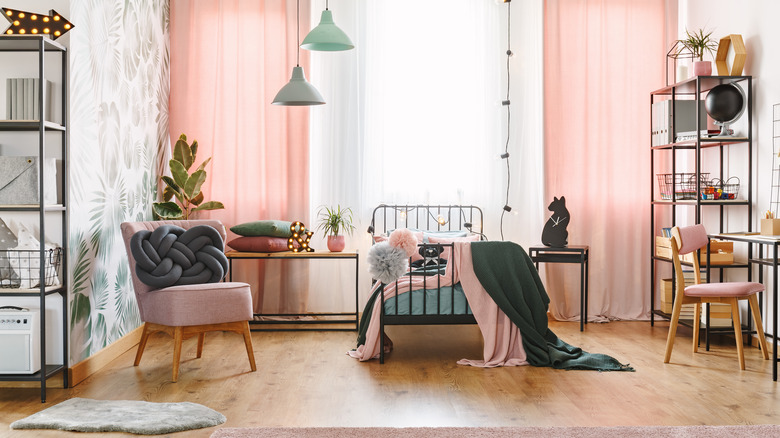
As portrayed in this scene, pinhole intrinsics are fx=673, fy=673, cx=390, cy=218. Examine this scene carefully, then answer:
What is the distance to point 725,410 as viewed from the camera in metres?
3.19

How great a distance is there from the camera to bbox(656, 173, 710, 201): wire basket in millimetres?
4996

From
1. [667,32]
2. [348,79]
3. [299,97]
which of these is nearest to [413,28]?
[348,79]

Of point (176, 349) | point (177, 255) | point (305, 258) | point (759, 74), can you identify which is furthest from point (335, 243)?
point (759, 74)

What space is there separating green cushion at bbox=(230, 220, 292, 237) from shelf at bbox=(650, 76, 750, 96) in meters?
3.14

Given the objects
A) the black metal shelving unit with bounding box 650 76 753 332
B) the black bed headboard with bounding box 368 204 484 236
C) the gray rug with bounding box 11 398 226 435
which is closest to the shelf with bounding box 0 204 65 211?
the gray rug with bounding box 11 398 226 435

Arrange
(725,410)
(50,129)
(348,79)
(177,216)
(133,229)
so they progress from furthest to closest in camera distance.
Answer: (348,79)
(177,216)
(133,229)
(50,129)
(725,410)

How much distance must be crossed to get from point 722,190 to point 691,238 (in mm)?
758

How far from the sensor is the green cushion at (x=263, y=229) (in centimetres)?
510

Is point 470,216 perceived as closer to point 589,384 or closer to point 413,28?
point 413,28

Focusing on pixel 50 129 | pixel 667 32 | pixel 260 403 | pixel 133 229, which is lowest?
pixel 260 403

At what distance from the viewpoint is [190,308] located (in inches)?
147

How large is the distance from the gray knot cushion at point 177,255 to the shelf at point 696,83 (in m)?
3.49

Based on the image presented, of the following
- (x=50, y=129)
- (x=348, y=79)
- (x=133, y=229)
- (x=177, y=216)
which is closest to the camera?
(x=50, y=129)

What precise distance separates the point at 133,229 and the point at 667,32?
457cm
